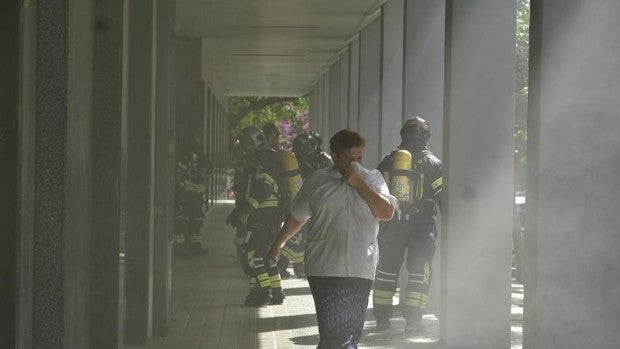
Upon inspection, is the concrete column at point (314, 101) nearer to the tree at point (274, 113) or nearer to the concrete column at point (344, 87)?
the concrete column at point (344, 87)

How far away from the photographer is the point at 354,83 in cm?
2533

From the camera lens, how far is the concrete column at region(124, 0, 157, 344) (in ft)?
34.9

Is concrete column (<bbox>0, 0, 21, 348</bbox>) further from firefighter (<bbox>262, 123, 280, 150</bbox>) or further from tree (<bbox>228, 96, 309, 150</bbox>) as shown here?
tree (<bbox>228, 96, 309, 150</bbox>)

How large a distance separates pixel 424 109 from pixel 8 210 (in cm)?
1044

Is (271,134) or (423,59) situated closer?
(271,134)

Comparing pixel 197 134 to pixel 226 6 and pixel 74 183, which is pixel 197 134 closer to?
pixel 226 6

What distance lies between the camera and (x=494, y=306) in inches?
443

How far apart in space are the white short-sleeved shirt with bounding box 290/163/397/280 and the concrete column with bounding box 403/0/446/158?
8095mm

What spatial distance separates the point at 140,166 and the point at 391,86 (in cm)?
900

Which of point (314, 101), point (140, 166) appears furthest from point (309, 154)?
point (314, 101)

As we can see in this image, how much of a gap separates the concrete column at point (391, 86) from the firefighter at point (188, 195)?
3253 millimetres

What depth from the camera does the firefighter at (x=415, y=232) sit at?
1216 cm

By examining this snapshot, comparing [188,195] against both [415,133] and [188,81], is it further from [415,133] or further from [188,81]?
[415,133]

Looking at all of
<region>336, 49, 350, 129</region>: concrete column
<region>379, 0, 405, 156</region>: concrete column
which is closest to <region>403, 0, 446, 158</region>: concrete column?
<region>379, 0, 405, 156</region>: concrete column
